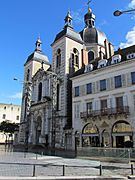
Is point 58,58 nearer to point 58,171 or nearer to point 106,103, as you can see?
point 106,103

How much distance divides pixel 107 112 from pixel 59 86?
510 inches

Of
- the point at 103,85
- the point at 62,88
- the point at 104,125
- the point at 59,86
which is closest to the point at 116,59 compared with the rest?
the point at 103,85

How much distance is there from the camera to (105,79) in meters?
27.8

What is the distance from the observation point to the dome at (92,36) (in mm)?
42000

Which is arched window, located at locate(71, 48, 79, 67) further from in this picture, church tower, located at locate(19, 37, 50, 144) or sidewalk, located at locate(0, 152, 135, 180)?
sidewalk, located at locate(0, 152, 135, 180)

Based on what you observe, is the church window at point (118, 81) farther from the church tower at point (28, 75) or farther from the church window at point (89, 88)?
the church tower at point (28, 75)

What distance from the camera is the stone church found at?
34.1 m

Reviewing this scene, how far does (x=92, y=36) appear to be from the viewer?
42.5 m

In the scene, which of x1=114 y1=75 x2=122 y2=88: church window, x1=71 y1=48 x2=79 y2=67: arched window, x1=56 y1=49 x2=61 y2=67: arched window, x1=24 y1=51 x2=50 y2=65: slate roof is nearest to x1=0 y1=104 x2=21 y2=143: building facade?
x1=24 y1=51 x2=50 y2=65: slate roof

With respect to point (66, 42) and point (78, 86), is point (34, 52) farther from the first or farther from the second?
point (78, 86)

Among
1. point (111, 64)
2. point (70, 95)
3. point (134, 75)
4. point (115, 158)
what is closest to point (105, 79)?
point (111, 64)

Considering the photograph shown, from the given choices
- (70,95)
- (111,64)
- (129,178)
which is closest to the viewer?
(129,178)

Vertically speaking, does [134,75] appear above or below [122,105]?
above

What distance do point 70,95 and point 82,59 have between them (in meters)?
8.09
